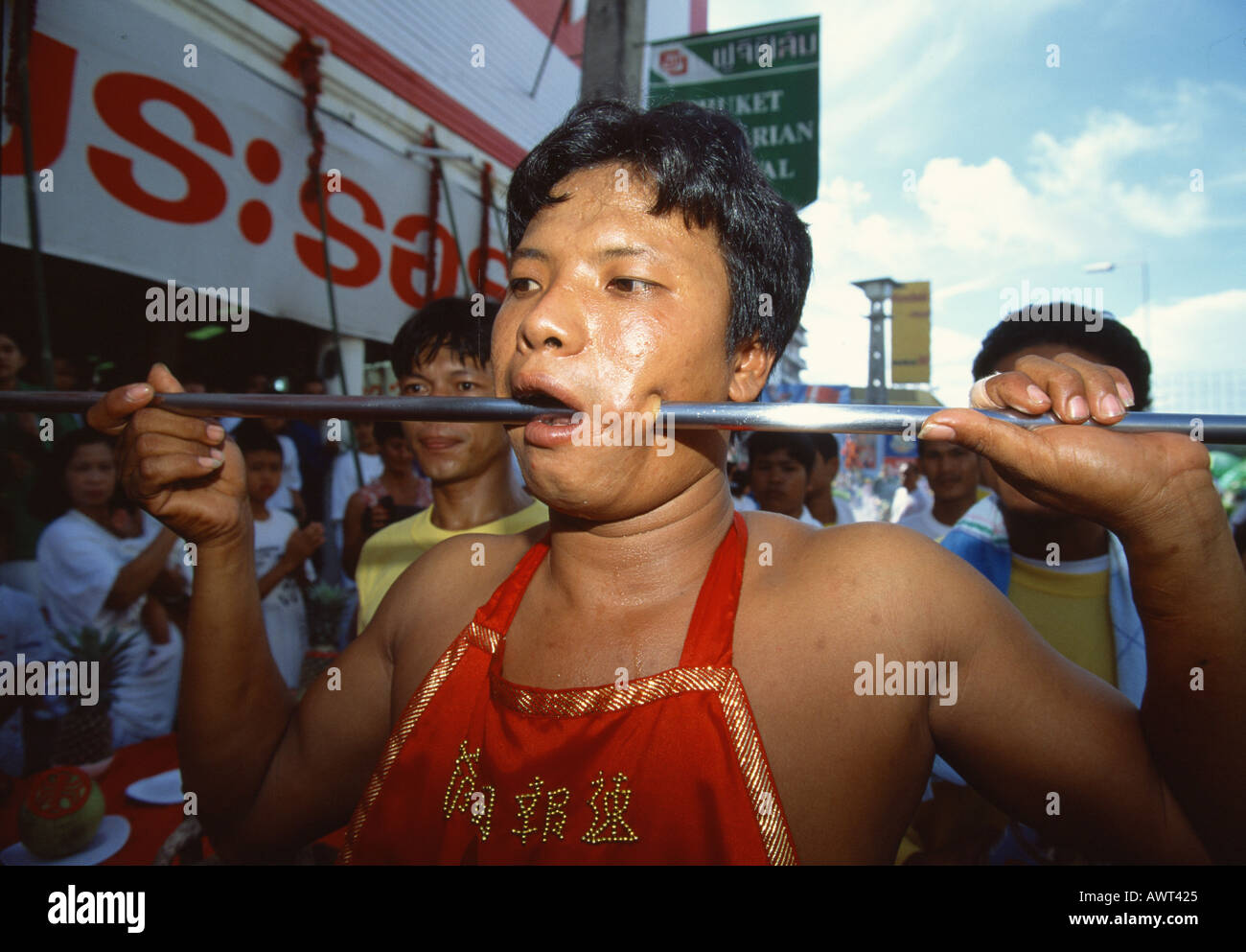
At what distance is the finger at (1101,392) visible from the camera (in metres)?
1.07

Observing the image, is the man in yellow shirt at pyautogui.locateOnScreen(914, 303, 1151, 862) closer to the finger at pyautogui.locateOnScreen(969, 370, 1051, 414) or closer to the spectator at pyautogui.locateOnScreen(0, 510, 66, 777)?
the finger at pyautogui.locateOnScreen(969, 370, 1051, 414)

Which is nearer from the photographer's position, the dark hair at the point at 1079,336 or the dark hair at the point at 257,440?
the dark hair at the point at 1079,336

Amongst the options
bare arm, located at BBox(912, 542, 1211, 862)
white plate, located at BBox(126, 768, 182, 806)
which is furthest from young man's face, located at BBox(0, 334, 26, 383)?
bare arm, located at BBox(912, 542, 1211, 862)

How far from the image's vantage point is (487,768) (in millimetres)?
1366

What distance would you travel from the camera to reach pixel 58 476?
3918mm

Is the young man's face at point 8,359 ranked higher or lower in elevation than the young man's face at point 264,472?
higher

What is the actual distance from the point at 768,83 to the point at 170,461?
542cm

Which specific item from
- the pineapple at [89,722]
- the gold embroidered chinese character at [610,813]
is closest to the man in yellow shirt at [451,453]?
the pineapple at [89,722]

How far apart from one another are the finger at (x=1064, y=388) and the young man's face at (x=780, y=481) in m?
4.21

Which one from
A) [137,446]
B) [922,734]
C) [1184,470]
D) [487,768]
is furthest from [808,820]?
[137,446]

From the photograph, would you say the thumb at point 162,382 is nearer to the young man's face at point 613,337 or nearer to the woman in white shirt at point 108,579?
the young man's face at point 613,337

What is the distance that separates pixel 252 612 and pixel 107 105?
5.58 m

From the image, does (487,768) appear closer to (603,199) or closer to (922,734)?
(922,734)

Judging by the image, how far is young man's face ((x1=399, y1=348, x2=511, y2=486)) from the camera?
3.29 metres
